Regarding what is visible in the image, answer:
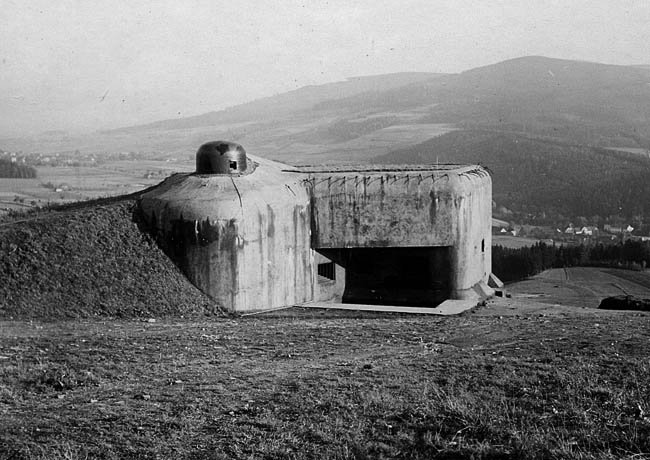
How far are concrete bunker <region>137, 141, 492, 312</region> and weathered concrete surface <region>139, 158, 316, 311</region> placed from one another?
0.10ft

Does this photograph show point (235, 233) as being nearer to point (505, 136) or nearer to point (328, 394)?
point (328, 394)

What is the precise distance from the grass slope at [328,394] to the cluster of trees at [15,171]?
63043 mm

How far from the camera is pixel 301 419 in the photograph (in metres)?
8.55

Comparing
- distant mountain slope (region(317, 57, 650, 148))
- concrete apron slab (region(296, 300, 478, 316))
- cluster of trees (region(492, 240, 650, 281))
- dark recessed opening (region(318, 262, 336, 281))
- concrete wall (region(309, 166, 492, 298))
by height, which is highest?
distant mountain slope (region(317, 57, 650, 148))

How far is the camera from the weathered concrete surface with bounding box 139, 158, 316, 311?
67.3 ft

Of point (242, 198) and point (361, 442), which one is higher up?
point (242, 198)

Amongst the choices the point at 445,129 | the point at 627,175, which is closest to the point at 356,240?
the point at 627,175

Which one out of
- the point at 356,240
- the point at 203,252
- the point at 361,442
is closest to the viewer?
the point at 361,442

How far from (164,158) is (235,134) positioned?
4541cm

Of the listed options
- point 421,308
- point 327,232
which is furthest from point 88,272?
point 421,308

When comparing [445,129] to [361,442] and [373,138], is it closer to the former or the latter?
A: [373,138]

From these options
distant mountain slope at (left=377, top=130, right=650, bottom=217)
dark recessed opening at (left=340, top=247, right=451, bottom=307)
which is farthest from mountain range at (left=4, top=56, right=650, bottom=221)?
dark recessed opening at (left=340, top=247, right=451, bottom=307)

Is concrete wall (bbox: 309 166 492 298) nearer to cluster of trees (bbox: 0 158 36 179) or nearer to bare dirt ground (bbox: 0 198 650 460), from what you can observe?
bare dirt ground (bbox: 0 198 650 460)

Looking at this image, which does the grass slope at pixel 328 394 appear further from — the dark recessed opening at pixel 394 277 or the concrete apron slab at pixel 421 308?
the dark recessed opening at pixel 394 277
